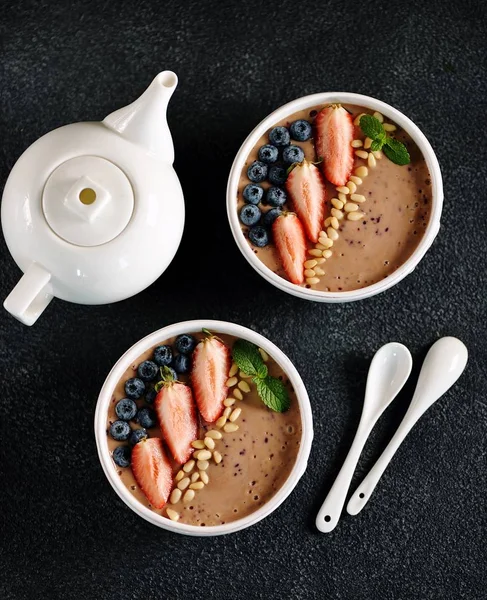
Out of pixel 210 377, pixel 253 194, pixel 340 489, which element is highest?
pixel 253 194

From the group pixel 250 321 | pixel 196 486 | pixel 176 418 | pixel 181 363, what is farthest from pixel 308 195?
pixel 196 486

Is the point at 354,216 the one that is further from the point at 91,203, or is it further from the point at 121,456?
the point at 121,456

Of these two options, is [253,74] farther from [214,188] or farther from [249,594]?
[249,594]

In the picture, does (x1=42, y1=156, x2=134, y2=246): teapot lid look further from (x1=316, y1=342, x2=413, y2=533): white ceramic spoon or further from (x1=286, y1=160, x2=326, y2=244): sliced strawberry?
(x1=316, y1=342, x2=413, y2=533): white ceramic spoon

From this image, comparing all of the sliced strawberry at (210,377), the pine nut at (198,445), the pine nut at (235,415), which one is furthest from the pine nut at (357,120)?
the pine nut at (198,445)

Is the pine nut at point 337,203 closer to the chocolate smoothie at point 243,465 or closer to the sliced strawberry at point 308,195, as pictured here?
the sliced strawberry at point 308,195
